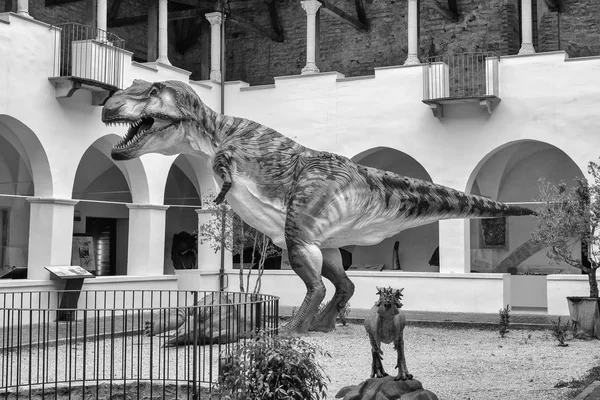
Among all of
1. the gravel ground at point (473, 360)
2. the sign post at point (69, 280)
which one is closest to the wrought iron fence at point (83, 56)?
the sign post at point (69, 280)

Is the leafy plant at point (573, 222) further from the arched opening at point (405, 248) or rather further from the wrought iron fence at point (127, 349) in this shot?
the arched opening at point (405, 248)

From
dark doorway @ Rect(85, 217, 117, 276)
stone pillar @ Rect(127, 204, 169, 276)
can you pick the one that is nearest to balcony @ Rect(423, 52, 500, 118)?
stone pillar @ Rect(127, 204, 169, 276)

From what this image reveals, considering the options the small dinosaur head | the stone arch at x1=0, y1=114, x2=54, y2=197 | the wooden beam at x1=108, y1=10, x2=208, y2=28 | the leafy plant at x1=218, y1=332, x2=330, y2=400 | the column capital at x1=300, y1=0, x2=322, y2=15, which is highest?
the wooden beam at x1=108, y1=10, x2=208, y2=28

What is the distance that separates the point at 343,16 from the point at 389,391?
49.9 feet

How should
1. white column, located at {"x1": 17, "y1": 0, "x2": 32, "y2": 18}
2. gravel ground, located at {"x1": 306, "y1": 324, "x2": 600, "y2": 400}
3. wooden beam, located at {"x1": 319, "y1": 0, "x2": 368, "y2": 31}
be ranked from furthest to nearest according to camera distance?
wooden beam, located at {"x1": 319, "y1": 0, "x2": 368, "y2": 31} → white column, located at {"x1": 17, "y1": 0, "x2": 32, "y2": 18} → gravel ground, located at {"x1": 306, "y1": 324, "x2": 600, "y2": 400}

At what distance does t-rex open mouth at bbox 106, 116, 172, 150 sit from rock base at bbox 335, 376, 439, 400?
8.42ft

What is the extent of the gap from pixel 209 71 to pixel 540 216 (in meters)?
9.80

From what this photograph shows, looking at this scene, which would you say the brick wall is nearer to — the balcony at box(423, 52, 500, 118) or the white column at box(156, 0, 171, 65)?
the white column at box(156, 0, 171, 65)

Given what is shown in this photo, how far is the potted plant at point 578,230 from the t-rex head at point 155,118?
8414 mm

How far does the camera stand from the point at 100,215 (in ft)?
72.6

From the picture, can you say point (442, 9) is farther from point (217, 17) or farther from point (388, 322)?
point (388, 322)

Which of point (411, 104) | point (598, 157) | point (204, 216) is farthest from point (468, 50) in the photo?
point (204, 216)

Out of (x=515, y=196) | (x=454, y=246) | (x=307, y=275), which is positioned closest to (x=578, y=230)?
(x=454, y=246)

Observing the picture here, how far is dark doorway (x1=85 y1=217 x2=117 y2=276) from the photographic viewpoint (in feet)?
72.1
